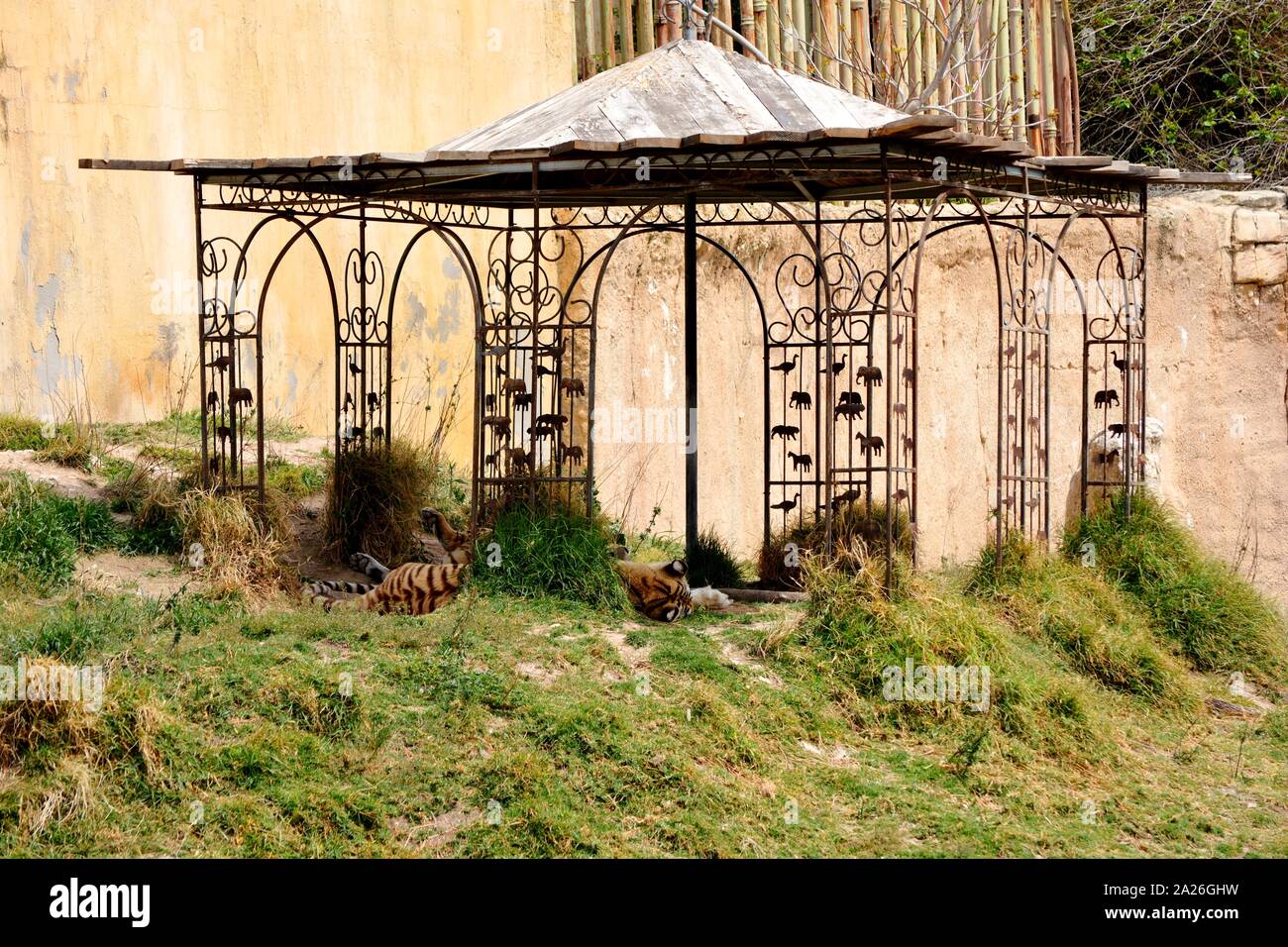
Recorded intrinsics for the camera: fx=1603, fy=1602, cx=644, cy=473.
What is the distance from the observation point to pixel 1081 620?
996cm

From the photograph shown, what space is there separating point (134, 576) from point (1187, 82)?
1278 cm

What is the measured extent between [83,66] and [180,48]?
817 millimetres

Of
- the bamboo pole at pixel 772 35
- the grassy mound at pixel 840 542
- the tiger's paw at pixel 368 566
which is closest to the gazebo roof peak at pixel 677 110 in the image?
the grassy mound at pixel 840 542

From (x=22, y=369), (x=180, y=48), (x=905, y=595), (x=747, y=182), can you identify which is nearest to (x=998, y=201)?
(x=747, y=182)

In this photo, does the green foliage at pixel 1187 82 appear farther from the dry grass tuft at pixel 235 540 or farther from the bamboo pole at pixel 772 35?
the dry grass tuft at pixel 235 540

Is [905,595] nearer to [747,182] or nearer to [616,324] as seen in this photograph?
[747,182]

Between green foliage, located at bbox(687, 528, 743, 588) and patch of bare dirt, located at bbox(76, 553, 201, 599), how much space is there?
3.38 m

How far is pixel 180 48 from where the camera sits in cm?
1280

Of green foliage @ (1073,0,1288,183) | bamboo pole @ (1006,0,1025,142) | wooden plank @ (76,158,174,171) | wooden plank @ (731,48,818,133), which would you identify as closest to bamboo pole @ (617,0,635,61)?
wooden plank @ (731,48,818,133)

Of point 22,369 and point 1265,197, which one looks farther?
point 1265,197

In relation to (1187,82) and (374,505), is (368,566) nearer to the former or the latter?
(374,505)

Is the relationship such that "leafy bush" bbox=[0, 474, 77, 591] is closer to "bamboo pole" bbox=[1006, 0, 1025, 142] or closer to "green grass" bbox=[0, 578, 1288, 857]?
"green grass" bbox=[0, 578, 1288, 857]

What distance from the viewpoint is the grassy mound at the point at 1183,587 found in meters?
10.7

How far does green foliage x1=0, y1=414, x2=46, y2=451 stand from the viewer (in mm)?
11516
